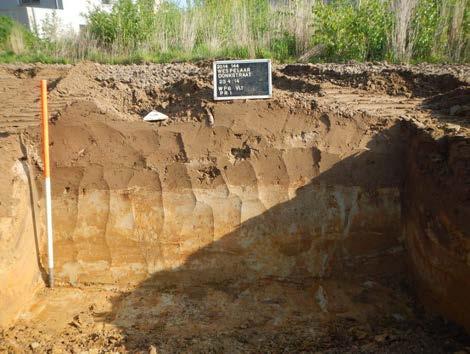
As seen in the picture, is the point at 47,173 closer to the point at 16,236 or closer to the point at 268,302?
the point at 16,236

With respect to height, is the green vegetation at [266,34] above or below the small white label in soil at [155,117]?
above

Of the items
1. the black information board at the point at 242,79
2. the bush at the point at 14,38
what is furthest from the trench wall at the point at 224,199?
the bush at the point at 14,38

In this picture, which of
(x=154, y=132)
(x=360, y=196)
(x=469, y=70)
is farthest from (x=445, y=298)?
(x=469, y=70)

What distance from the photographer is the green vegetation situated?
624 centimetres

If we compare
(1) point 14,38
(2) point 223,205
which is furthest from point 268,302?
(1) point 14,38

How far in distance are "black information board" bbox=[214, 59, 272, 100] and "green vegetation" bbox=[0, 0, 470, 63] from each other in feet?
8.59

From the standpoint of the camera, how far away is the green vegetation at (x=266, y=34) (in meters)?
6.24

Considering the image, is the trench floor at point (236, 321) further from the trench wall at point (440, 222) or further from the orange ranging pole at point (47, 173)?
the orange ranging pole at point (47, 173)

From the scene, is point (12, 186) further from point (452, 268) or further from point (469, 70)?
point (469, 70)

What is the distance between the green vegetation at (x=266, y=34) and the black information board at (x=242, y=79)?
262cm

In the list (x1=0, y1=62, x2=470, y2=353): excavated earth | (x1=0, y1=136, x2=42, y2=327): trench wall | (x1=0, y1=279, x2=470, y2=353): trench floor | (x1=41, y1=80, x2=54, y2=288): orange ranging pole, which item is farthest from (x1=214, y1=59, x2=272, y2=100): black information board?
(x1=0, y1=136, x2=42, y2=327): trench wall

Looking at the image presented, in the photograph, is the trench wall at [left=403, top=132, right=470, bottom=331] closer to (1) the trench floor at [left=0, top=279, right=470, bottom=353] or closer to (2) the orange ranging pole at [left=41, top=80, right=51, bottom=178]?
(1) the trench floor at [left=0, top=279, right=470, bottom=353]

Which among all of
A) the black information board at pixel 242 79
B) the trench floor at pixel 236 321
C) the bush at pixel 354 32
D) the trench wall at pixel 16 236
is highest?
the bush at pixel 354 32

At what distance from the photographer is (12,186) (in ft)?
11.5
